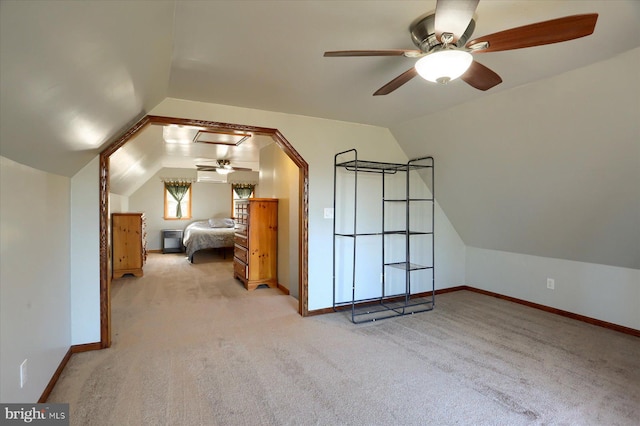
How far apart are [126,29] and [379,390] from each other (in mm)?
2464

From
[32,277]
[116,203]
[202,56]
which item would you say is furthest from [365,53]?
[116,203]

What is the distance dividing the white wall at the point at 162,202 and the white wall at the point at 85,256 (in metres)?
6.24

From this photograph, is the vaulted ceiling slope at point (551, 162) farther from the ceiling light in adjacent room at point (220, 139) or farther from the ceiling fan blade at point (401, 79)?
the ceiling light in adjacent room at point (220, 139)

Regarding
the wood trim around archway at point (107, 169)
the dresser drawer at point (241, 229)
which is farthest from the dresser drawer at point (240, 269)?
the wood trim around archway at point (107, 169)

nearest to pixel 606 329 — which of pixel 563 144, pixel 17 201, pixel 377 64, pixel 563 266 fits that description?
pixel 563 266

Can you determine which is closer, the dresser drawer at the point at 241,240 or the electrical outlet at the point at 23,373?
the electrical outlet at the point at 23,373

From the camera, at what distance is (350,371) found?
8.01 ft

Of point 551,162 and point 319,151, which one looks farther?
point 319,151

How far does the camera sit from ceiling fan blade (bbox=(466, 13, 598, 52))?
4.32ft

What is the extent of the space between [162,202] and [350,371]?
312 inches

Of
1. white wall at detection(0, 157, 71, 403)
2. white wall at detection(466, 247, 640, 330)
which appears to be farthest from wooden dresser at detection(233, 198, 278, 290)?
white wall at detection(466, 247, 640, 330)

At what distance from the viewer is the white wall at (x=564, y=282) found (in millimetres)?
3322

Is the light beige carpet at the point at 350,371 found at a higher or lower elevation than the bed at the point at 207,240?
lower

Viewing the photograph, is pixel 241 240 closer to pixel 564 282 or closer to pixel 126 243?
pixel 126 243
